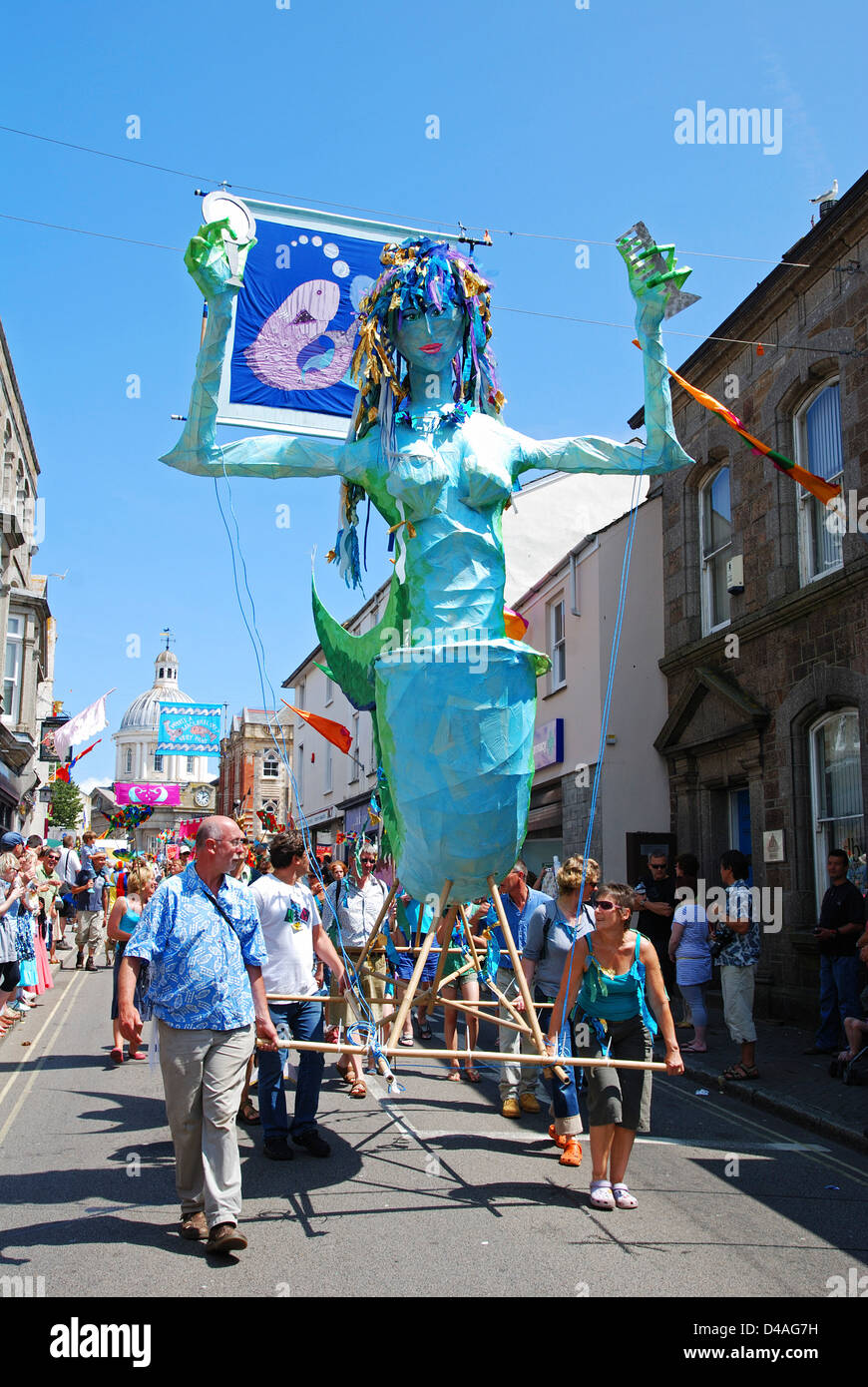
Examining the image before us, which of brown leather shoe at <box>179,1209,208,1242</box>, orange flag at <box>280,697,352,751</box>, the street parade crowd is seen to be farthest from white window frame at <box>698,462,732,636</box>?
brown leather shoe at <box>179,1209,208,1242</box>

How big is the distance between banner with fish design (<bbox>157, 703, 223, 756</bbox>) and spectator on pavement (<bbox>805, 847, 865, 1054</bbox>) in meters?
19.7

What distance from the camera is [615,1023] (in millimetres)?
4898

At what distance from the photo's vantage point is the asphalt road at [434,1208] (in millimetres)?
3820

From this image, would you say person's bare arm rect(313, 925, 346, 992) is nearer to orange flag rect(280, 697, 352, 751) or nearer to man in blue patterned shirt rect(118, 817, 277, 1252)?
orange flag rect(280, 697, 352, 751)

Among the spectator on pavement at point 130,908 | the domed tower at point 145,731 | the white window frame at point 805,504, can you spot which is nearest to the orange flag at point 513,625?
the spectator on pavement at point 130,908

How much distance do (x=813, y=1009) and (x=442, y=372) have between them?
317 inches

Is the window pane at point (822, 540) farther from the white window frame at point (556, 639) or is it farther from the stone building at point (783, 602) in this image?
the white window frame at point (556, 639)

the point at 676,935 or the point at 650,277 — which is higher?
the point at 650,277

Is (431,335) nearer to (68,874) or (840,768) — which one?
(840,768)

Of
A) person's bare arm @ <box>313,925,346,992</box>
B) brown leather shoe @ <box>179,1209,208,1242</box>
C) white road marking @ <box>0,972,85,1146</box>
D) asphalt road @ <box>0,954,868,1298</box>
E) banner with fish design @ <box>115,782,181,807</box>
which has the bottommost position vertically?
white road marking @ <box>0,972,85,1146</box>

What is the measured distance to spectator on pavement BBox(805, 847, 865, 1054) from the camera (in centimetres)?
848

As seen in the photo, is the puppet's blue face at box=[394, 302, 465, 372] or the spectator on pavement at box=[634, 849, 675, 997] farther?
the spectator on pavement at box=[634, 849, 675, 997]

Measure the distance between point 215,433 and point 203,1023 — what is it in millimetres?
2315

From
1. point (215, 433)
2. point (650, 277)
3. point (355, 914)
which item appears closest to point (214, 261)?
point (215, 433)
